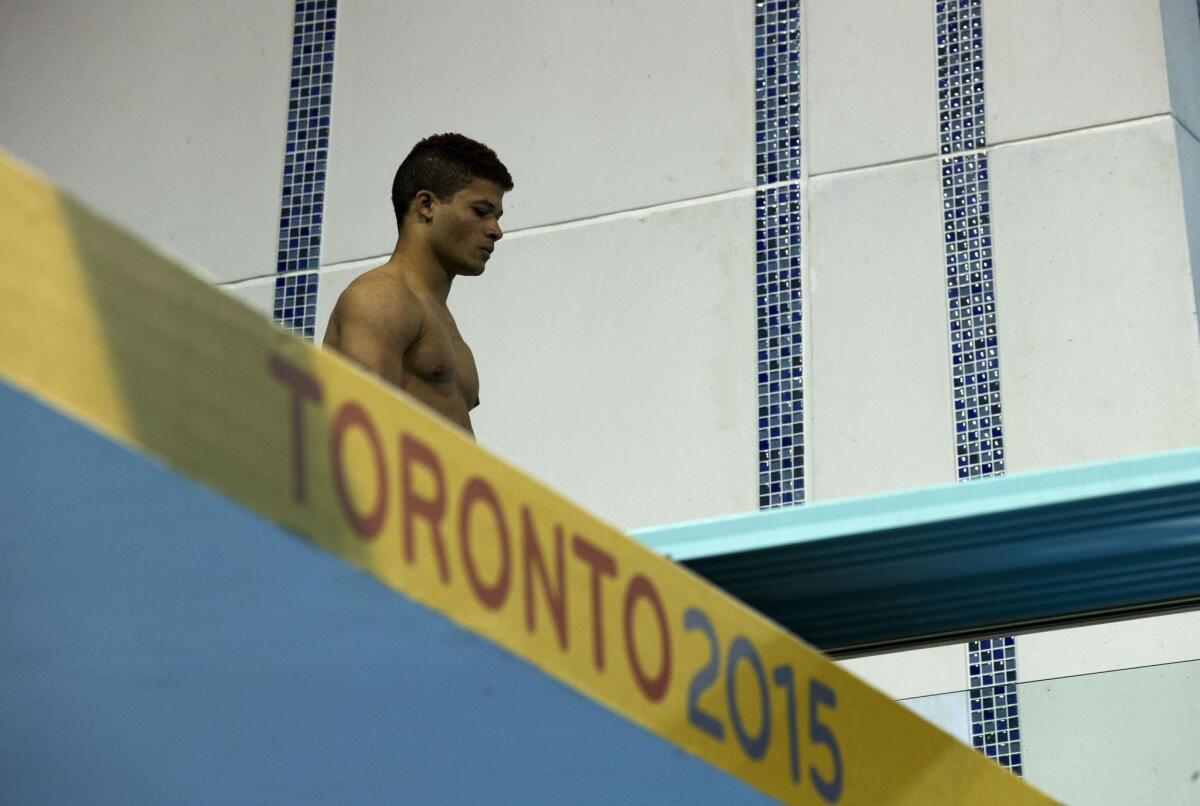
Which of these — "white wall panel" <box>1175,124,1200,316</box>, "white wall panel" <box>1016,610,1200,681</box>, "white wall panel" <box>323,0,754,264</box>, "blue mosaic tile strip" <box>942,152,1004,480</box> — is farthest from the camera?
"white wall panel" <box>323,0,754,264</box>

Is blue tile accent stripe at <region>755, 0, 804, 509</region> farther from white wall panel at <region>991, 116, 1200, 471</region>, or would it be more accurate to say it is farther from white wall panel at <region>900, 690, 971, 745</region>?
white wall panel at <region>900, 690, 971, 745</region>

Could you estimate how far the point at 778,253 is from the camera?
259 inches

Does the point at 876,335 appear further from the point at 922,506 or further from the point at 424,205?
the point at 922,506

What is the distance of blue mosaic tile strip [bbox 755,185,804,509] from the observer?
A: 6.39 m

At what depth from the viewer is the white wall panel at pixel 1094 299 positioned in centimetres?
600

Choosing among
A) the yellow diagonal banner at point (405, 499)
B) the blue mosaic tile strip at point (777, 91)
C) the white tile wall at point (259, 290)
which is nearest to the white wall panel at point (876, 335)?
the blue mosaic tile strip at point (777, 91)

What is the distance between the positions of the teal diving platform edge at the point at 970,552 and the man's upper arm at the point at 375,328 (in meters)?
0.65

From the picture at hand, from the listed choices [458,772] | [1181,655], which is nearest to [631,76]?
[1181,655]

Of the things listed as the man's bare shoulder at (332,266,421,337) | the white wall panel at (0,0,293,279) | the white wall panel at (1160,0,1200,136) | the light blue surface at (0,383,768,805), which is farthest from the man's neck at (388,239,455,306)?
the white wall panel at (0,0,293,279)

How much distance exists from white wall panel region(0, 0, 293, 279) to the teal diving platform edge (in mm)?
3829

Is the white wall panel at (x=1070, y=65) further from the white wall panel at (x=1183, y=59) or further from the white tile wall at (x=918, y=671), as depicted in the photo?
the white tile wall at (x=918, y=671)

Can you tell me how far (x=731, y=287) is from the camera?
6.63 meters

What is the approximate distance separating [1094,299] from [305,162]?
2.70 m

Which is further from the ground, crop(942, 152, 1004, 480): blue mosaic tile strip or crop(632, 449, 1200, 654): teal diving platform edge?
crop(942, 152, 1004, 480): blue mosaic tile strip
